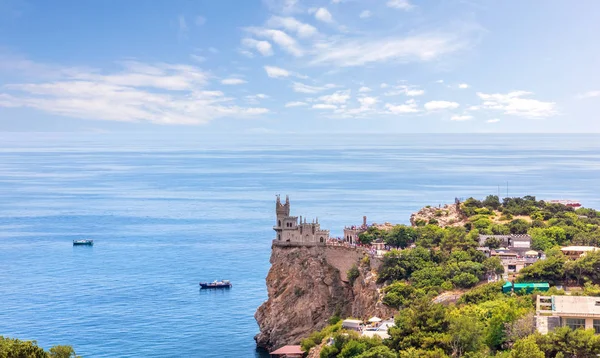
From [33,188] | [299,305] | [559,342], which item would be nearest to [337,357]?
[559,342]

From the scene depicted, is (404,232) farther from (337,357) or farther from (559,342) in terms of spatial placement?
(559,342)

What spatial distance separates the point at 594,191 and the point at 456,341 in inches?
5172

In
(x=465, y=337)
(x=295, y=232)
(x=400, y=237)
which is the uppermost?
(x=295, y=232)

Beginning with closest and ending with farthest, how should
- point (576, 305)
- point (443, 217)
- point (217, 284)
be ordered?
point (576, 305), point (443, 217), point (217, 284)

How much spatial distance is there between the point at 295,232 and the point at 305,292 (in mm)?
5572

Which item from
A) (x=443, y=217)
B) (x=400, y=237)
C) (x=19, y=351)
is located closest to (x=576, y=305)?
(x=400, y=237)

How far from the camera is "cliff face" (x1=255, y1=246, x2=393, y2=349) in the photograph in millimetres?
62969

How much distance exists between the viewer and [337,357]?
143 feet

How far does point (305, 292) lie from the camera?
6450 cm

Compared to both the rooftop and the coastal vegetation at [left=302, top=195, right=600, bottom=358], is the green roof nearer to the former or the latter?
the coastal vegetation at [left=302, top=195, right=600, bottom=358]

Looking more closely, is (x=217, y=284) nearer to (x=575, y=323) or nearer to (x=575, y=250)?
(x=575, y=250)

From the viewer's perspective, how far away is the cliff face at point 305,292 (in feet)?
207

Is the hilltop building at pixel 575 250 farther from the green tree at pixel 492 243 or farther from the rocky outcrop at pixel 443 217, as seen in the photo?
the rocky outcrop at pixel 443 217

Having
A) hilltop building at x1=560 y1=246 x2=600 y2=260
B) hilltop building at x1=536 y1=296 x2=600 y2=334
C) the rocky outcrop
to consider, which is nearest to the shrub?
hilltop building at x1=560 y1=246 x2=600 y2=260
